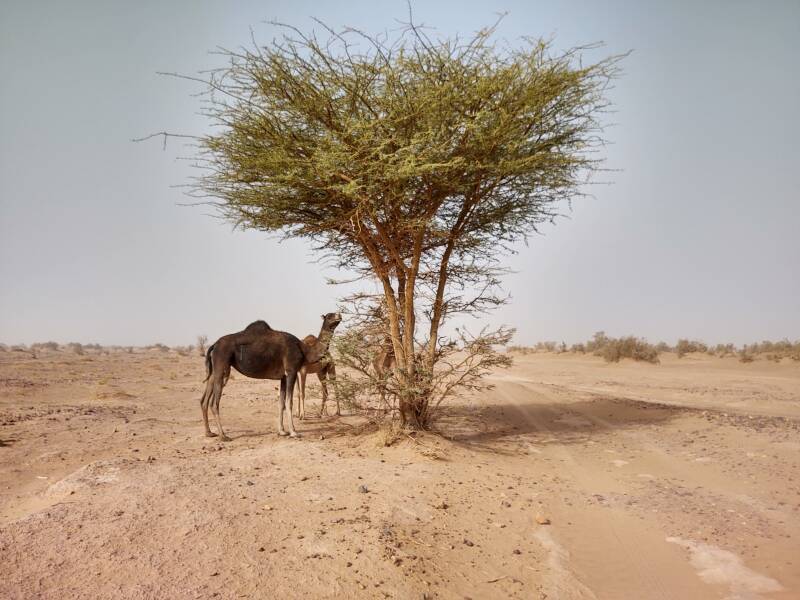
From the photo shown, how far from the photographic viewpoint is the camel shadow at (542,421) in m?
9.96

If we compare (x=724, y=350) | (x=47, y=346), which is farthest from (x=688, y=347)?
(x=47, y=346)

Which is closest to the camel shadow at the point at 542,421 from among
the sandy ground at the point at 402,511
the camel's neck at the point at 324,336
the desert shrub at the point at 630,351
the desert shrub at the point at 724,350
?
the sandy ground at the point at 402,511

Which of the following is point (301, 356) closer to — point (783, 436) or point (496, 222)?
point (496, 222)

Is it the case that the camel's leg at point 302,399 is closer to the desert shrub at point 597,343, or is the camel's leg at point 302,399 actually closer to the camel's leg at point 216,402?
the camel's leg at point 216,402

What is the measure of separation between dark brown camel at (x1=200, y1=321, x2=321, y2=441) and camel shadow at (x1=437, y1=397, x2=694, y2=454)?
10.1 ft

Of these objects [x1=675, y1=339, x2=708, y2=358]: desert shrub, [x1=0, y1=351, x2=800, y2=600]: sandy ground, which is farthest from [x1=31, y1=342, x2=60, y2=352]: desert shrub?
[x1=675, y1=339, x2=708, y2=358]: desert shrub

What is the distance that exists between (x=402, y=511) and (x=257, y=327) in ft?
17.9

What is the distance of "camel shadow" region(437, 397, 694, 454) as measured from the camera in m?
9.96

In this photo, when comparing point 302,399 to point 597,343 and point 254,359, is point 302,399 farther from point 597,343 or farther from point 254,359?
point 597,343

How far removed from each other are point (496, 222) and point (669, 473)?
5155mm

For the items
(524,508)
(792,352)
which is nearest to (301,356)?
(524,508)

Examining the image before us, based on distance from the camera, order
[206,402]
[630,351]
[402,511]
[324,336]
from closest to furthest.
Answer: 1. [402,511]
2. [206,402]
3. [324,336]
4. [630,351]

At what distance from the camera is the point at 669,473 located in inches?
303

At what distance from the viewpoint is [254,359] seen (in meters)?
9.59
